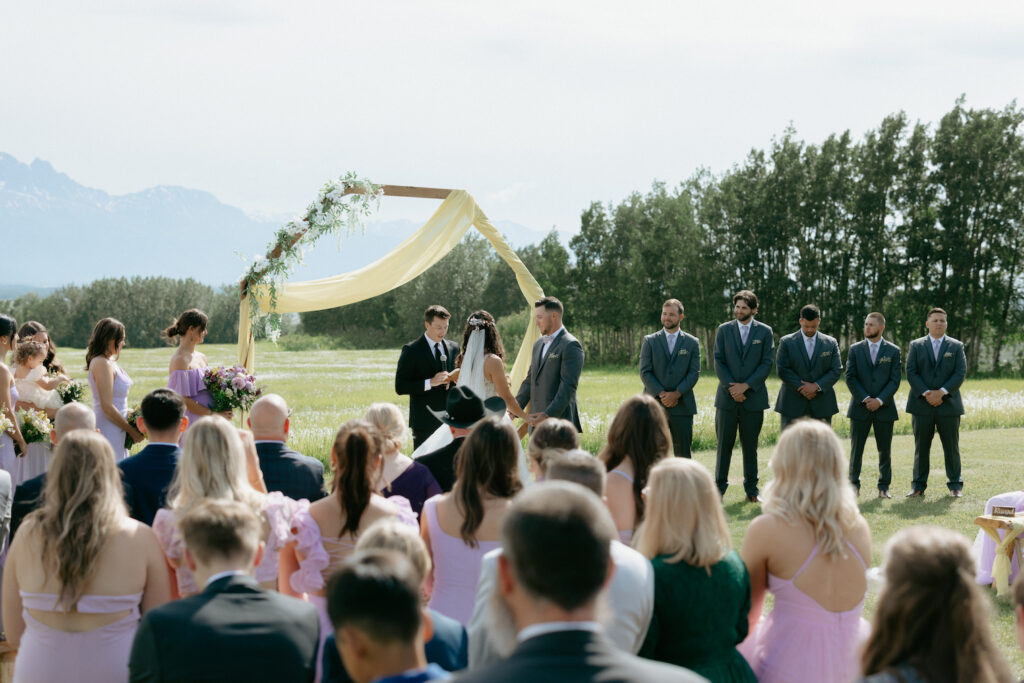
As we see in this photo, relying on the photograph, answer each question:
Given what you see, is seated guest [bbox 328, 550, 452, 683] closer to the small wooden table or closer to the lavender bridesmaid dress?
the small wooden table

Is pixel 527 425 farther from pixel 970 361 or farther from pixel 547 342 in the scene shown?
pixel 970 361

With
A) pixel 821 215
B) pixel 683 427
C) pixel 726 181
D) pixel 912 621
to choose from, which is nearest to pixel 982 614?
pixel 912 621

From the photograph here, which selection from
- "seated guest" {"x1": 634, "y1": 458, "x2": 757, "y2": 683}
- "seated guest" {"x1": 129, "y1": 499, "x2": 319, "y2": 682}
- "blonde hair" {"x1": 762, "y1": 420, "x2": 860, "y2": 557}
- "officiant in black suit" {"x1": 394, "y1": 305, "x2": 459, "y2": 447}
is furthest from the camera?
"officiant in black suit" {"x1": 394, "y1": 305, "x2": 459, "y2": 447}

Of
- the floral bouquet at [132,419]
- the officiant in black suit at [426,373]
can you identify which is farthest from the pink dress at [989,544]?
the floral bouquet at [132,419]

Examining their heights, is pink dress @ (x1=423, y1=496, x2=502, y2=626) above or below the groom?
below

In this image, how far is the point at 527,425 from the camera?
8961 millimetres

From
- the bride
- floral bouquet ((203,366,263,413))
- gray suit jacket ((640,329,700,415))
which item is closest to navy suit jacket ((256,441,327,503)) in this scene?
floral bouquet ((203,366,263,413))

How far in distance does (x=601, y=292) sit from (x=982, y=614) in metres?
50.0

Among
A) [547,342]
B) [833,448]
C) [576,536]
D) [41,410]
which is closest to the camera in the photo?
[576,536]

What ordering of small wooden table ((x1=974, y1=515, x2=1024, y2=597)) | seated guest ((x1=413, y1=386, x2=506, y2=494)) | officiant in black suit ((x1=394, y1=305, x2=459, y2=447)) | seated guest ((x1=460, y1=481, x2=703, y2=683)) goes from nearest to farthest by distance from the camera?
1. seated guest ((x1=460, y1=481, x2=703, y2=683))
2. seated guest ((x1=413, y1=386, x2=506, y2=494))
3. small wooden table ((x1=974, y1=515, x2=1024, y2=597))
4. officiant in black suit ((x1=394, y1=305, x2=459, y2=447))

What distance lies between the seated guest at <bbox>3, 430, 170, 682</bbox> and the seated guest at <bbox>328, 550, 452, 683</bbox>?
165cm

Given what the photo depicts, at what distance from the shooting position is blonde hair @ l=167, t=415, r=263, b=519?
361cm

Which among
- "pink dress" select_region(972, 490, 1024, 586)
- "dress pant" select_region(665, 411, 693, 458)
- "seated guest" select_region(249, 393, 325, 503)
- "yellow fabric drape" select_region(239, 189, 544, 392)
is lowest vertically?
"pink dress" select_region(972, 490, 1024, 586)

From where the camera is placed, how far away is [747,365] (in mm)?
9820
